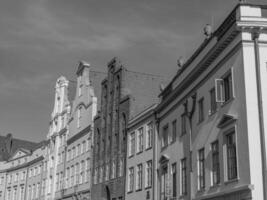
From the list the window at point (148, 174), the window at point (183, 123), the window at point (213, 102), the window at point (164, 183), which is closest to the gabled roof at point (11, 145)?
the window at point (148, 174)

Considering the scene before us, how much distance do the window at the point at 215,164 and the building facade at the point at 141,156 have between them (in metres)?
10.7

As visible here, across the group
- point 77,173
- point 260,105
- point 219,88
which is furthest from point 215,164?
point 77,173

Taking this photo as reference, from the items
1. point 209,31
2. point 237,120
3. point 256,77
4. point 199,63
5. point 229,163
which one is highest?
point 209,31

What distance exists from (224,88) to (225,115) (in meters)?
1.91

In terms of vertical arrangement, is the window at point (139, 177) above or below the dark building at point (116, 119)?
below

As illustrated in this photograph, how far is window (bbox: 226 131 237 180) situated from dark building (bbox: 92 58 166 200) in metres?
19.5

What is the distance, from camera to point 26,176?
2923 inches

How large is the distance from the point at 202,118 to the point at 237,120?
516cm

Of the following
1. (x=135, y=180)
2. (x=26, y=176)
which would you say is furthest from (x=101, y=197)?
(x=26, y=176)

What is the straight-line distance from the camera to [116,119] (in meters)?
44.7

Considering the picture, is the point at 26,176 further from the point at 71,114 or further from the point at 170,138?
the point at 170,138

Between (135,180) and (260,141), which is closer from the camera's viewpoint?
(260,141)

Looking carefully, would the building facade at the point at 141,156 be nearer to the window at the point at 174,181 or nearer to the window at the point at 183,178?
the window at the point at 174,181

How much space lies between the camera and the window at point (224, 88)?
23531 millimetres
